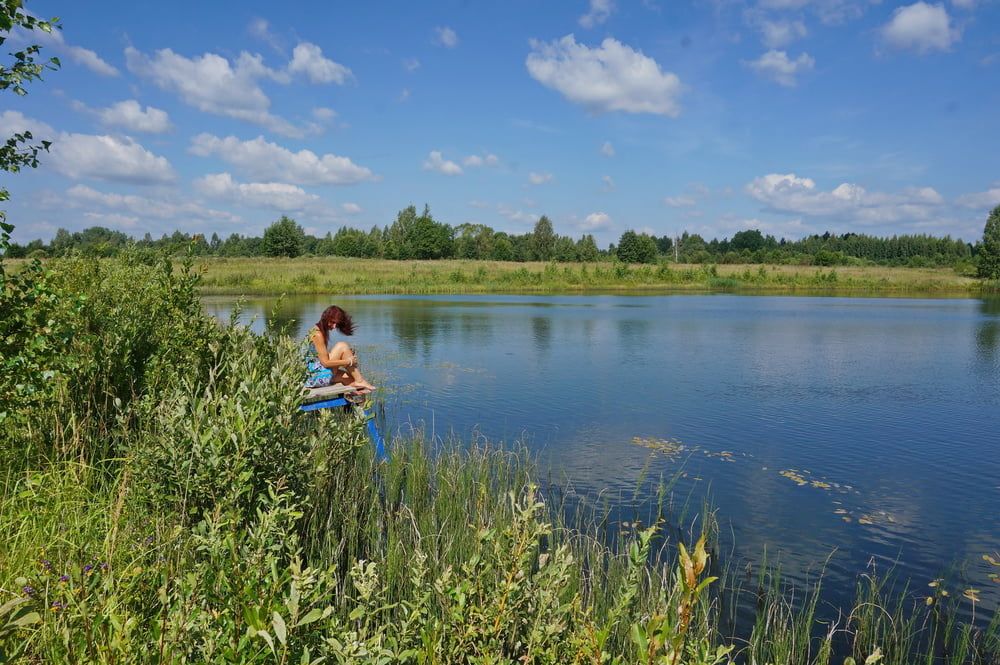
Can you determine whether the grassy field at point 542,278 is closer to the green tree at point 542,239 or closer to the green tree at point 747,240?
the green tree at point 542,239

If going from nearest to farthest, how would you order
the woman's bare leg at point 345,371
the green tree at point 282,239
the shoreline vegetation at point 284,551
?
1. the shoreline vegetation at point 284,551
2. the woman's bare leg at point 345,371
3. the green tree at point 282,239

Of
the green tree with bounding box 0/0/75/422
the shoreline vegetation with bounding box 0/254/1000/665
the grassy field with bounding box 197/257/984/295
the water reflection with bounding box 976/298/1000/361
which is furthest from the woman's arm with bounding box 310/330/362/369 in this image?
the grassy field with bounding box 197/257/984/295

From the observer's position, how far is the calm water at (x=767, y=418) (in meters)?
7.91

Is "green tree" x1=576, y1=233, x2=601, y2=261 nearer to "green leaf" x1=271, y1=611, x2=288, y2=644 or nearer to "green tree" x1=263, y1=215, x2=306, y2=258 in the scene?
"green tree" x1=263, y1=215, x2=306, y2=258

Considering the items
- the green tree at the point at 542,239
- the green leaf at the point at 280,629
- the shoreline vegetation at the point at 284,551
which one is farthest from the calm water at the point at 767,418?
the green tree at the point at 542,239

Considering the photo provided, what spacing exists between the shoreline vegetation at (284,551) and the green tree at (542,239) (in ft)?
289

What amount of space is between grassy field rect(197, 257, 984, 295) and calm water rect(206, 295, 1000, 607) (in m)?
27.3

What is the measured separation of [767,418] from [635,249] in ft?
236

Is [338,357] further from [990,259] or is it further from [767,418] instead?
[990,259]

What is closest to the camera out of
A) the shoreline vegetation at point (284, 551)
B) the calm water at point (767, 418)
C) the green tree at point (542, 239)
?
the shoreline vegetation at point (284, 551)

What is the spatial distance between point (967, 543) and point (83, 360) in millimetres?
10122

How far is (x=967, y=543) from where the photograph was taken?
25.1 ft

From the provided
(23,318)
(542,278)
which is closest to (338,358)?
(23,318)

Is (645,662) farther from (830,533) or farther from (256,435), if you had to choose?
(830,533)
